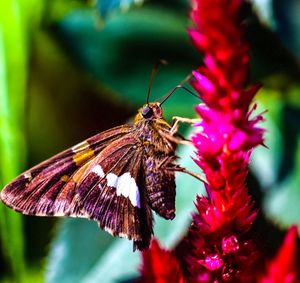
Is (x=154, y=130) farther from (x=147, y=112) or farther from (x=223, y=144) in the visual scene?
(x=223, y=144)

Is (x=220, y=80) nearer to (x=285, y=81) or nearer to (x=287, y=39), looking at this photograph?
(x=287, y=39)

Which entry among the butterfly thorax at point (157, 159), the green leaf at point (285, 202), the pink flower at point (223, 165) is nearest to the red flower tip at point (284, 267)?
the pink flower at point (223, 165)

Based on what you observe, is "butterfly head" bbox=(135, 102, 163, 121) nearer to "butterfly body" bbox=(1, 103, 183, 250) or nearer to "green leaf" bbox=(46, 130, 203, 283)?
"butterfly body" bbox=(1, 103, 183, 250)

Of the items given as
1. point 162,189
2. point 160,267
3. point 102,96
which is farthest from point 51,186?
point 102,96

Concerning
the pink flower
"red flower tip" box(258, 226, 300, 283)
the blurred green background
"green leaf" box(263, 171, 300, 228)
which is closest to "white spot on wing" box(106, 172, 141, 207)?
the pink flower

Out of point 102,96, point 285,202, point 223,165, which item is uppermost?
point 102,96

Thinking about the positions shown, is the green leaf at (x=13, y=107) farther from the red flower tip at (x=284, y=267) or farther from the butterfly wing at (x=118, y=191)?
the red flower tip at (x=284, y=267)

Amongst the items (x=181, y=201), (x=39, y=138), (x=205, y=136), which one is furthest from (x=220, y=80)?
(x=39, y=138)
